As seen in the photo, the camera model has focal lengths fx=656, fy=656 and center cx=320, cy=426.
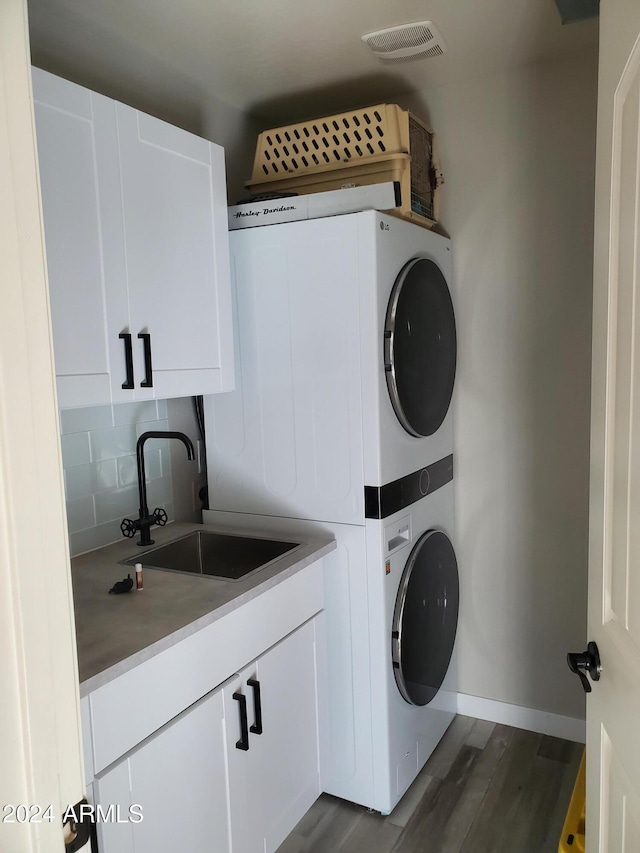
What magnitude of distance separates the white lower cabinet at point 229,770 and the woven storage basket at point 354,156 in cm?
140

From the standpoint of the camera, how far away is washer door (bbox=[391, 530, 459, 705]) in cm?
203

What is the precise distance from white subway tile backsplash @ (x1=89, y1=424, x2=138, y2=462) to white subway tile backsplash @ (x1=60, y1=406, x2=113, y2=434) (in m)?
0.02

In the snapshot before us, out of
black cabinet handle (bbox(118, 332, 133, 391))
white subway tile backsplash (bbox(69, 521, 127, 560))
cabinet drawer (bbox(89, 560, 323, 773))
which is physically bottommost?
cabinet drawer (bbox(89, 560, 323, 773))

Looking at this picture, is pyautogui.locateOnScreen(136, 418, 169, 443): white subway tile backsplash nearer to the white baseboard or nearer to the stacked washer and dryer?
the stacked washer and dryer

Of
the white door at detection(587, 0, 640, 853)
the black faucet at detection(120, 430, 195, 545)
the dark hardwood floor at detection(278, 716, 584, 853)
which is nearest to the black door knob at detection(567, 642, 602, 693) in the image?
the white door at detection(587, 0, 640, 853)

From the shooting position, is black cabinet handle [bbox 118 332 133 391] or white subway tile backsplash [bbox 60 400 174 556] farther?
white subway tile backsplash [bbox 60 400 174 556]

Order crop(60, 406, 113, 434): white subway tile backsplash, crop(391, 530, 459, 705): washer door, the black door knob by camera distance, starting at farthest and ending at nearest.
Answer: crop(391, 530, 459, 705): washer door → crop(60, 406, 113, 434): white subway tile backsplash → the black door knob

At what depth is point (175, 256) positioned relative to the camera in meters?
1.73

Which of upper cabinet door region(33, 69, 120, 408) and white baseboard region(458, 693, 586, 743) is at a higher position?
upper cabinet door region(33, 69, 120, 408)

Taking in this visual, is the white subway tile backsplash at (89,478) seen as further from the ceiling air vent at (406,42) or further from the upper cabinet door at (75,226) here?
the ceiling air vent at (406,42)

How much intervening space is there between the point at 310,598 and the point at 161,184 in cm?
120

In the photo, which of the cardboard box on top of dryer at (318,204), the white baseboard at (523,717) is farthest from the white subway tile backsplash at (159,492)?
the white baseboard at (523,717)

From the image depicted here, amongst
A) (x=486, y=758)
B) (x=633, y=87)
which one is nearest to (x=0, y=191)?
(x=633, y=87)

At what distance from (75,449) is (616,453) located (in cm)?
142
